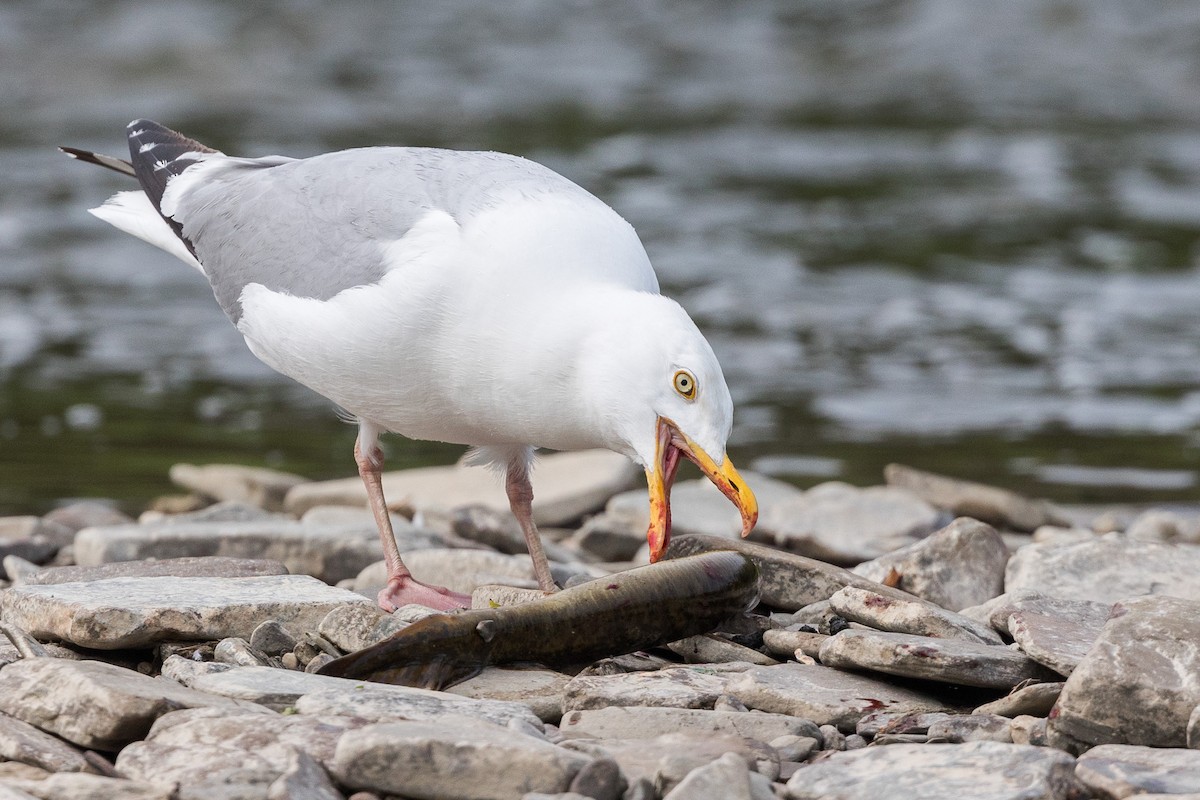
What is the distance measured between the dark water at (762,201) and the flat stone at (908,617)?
170 inches

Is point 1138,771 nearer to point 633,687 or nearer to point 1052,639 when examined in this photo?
point 1052,639

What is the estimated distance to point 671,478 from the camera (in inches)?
162

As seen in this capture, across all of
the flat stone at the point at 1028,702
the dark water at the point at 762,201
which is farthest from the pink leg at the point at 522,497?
the dark water at the point at 762,201

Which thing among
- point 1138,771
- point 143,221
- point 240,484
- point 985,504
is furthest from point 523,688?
point 240,484

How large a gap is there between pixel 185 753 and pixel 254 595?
A: 1047 mm

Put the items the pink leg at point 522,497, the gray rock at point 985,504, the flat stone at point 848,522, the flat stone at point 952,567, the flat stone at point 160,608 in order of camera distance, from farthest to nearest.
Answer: the gray rock at point 985,504, the flat stone at point 848,522, the pink leg at point 522,497, the flat stone at point 952,567, the flat stone at point 160,608

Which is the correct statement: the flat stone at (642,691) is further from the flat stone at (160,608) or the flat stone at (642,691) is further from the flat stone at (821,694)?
the flat stone at (160,608)

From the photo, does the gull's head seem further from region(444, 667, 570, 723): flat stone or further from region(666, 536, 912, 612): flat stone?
region(444, 667, 570, 723): flat stone

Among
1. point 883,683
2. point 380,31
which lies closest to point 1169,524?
point 883,683

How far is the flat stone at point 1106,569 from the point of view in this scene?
4.64m

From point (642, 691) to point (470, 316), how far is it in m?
1.18

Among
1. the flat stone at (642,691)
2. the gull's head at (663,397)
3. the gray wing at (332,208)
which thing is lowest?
the flat stone at (642,691)

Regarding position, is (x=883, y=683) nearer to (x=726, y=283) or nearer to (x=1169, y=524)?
(x=1169, y=524)

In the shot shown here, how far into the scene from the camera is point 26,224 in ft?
51.0
